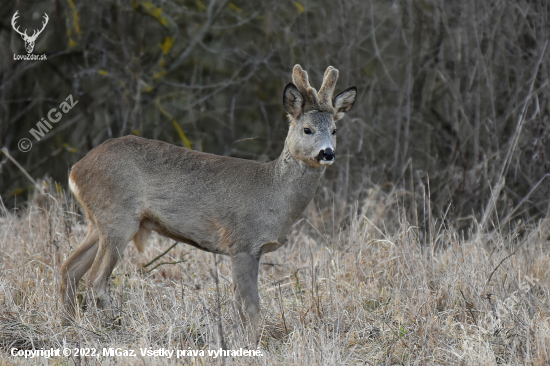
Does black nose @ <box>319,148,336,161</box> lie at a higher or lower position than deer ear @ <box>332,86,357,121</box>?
lower

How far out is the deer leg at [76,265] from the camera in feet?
18.4

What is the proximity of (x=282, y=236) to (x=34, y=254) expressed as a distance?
2.60 m

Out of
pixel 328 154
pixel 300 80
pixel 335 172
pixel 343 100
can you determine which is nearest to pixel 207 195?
pixel 328 154

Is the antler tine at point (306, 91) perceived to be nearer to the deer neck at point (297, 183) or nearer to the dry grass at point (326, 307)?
the deer neck at point (297, 183)

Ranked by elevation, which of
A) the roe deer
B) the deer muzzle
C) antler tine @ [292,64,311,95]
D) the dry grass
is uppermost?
antler tine @ [292,64,311,95]

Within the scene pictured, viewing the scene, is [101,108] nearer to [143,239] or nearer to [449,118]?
[449,118]

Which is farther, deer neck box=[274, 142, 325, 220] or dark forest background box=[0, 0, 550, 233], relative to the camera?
dark forest background box=[0, 0, 550, 233]

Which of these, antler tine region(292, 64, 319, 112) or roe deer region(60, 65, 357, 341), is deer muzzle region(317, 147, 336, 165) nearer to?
roe deer region(60, 65, 357, 341)

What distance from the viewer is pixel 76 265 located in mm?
5707

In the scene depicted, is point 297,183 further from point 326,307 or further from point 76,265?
point 76,265

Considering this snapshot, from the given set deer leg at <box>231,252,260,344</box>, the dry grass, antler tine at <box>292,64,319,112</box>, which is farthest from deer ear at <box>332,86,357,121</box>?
deer leg at <box>231,252,260,344</box>

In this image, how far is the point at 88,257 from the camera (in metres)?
5.75

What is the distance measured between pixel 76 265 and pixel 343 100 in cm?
258

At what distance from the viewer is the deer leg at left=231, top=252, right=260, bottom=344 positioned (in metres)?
5.25
